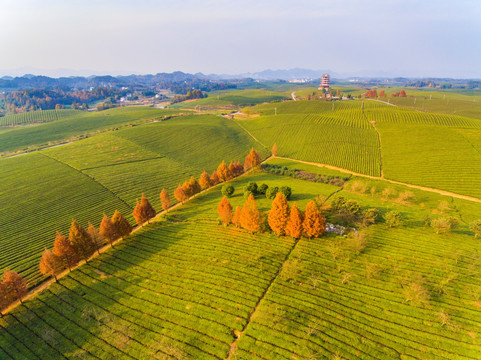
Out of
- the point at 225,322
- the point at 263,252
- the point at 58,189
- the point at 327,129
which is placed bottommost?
the point at 225,322

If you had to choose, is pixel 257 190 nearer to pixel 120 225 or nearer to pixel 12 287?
pixel 120 225

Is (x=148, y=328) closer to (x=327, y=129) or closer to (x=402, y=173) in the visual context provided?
(x=402, y=173)

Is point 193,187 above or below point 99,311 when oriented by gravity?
above

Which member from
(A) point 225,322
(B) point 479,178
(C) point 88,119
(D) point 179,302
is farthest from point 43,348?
(C) point 88,119

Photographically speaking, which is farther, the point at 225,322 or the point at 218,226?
the point at 218,226

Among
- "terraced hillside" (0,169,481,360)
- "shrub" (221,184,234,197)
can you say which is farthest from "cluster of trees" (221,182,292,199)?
"terraced hillside" (0,169,481,360)

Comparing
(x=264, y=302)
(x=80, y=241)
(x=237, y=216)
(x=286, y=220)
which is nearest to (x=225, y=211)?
(x=237, y=216)

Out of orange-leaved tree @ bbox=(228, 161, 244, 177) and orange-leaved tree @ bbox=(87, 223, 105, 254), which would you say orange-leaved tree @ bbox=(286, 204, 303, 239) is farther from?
orange-leaved tree @ bbox=(228, 161, 244, 177)
